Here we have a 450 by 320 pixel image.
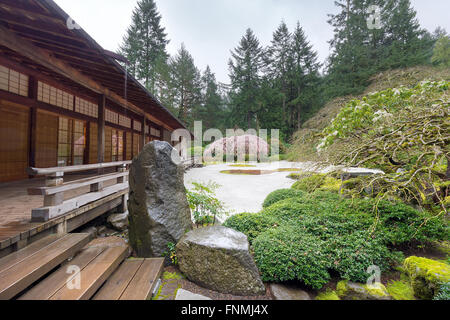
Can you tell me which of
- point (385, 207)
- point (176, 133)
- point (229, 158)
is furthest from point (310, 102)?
point (385, 207)

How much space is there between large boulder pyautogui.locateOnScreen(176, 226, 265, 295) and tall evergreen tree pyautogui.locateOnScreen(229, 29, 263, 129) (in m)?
25.5

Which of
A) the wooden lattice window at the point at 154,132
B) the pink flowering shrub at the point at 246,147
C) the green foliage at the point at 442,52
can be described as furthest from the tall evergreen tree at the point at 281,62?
the wooden lattice window at the point at 154,132

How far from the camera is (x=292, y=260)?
7.22 feet

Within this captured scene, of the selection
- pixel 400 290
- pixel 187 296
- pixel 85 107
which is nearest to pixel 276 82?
pixel 85 107

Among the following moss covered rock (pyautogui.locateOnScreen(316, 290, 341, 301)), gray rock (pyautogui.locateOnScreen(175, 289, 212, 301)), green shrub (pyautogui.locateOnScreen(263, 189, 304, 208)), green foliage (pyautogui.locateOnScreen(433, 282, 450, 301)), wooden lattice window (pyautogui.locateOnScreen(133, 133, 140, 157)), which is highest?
wooden lattice window (pyautogui.locateOnScreen(133, 133, 140, 157))

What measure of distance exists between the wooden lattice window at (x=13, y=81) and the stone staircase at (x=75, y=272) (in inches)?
151

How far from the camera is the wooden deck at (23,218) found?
2.02 m

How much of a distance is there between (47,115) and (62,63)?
107 inches

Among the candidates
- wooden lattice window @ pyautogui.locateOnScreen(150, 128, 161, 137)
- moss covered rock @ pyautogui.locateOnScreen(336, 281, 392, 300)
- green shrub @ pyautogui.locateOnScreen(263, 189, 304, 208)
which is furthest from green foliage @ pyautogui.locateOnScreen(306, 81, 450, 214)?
wooden lattice window @ pyautogui.locateOnScreen(150, 128, 161, 137)

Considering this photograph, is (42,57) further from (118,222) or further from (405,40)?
(405,40)

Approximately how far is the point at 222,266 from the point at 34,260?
1.85 m

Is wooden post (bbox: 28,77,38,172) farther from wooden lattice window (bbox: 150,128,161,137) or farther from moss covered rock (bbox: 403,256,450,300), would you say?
wooden lattice window (bbox: 150,128,161,137)

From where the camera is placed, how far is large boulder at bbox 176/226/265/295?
215 centimetres

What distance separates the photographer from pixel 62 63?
132 inches
